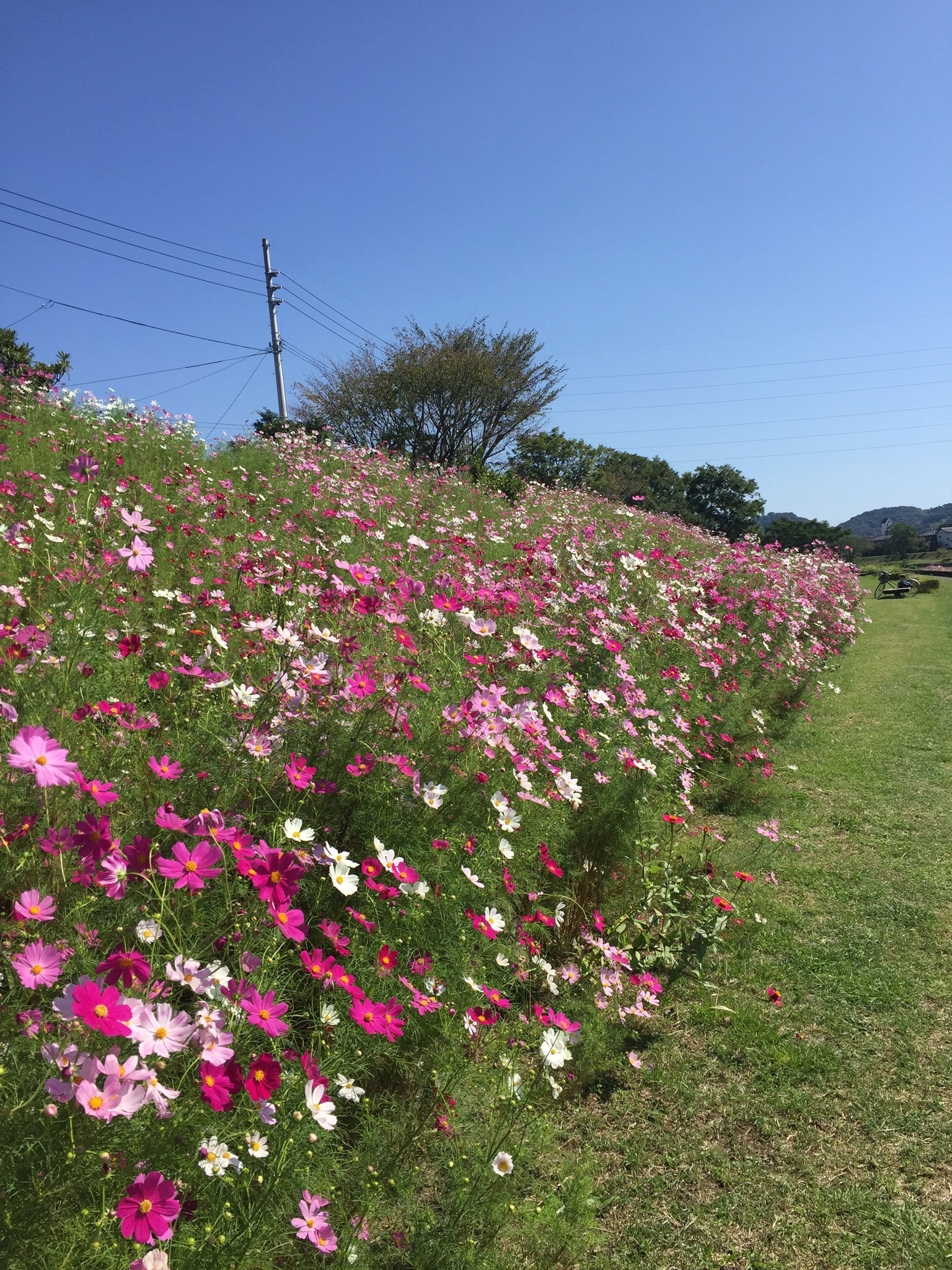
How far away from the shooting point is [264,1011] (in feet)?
3.91

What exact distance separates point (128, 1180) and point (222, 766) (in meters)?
0.97

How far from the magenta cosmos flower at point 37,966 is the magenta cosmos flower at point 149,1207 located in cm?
31

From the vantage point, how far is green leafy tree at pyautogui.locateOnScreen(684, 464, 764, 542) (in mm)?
53500

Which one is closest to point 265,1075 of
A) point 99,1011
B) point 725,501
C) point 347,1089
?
point 99,1011

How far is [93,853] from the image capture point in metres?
1.18

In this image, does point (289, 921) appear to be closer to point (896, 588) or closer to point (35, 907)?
point (35, 907)

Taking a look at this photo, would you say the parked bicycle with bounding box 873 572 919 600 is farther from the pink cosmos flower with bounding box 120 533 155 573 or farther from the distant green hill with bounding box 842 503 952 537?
the distant green hill with bounding box 842 503 952 537

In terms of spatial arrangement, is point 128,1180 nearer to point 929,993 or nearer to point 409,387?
point 929,993

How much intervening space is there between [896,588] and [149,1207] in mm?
25767

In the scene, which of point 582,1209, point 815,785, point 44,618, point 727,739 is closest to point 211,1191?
point 582,1209

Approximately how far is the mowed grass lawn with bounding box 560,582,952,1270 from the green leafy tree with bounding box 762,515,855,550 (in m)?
53.5

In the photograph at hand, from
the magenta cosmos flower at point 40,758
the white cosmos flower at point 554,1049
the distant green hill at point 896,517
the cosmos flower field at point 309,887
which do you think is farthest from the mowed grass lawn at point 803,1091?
the distant green hill at point 896,517

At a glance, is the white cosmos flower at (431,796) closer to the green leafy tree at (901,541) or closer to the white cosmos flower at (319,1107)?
the white cosmos flower at (319,1107)

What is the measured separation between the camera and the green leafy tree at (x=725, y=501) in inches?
2106
